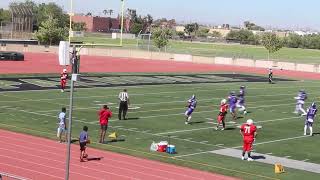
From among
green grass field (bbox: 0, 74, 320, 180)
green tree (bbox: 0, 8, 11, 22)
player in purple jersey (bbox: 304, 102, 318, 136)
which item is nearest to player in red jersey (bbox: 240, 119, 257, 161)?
green grass field (bbox: 0, 74, 320, 180)

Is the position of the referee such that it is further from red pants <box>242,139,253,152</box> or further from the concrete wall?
the concrete wall

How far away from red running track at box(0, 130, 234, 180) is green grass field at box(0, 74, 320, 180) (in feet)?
2.45

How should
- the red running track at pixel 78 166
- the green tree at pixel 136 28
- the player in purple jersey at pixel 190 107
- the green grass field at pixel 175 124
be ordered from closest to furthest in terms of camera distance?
the red running track at pixel 78 166 → the green grass field at pixel 175 124 → the player in purple jersey at pixel 190 107 → the green tree at pixel 136 28

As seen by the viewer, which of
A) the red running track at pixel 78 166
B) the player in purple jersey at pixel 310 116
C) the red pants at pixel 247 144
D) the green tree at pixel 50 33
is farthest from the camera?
the green tree at pixel 50 33

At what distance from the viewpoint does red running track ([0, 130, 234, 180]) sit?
17656 mm

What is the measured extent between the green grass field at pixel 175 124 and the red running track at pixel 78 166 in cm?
75

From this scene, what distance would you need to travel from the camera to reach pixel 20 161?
746 inches

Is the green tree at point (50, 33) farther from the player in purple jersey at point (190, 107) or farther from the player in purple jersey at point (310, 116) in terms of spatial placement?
the player in purple jersey at point (310, 116)

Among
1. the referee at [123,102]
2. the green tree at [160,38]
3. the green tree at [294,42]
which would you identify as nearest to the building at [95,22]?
the green tree at [294,42]

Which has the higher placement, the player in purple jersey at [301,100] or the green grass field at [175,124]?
the player in purple jersey at [301,100]

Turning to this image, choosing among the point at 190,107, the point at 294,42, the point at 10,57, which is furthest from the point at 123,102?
the point at 294,42

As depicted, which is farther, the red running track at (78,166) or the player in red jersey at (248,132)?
the player in red jersey at (248,132)

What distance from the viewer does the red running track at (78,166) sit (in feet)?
57.9

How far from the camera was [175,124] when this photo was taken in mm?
28281
